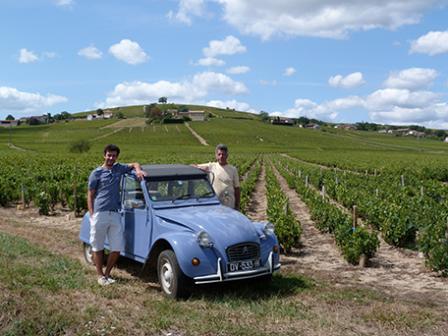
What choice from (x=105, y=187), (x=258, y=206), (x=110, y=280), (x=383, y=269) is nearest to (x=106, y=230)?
(x=105, y=187)

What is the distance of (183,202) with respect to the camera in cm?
837

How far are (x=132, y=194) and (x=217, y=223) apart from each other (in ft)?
6.21

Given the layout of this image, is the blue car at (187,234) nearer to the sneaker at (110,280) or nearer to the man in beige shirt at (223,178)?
the man in beige shirt at (223,178)

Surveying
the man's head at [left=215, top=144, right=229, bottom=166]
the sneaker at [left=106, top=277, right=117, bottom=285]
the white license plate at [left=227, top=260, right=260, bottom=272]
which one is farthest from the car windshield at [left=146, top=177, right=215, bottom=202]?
the white license plate at [left=227, top=260, right=260, bottom=272]

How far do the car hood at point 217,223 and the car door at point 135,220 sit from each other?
0.38 m

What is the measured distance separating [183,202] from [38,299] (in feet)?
9.03

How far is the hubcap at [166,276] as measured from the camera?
7402 millimetres

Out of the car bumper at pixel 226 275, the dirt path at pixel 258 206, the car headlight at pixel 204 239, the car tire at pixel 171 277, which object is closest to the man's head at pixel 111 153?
the car tire at pixel 171 277

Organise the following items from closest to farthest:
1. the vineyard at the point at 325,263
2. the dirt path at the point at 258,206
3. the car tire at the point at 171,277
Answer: the vineyard at the point at 325,263 → the car tire at the point at 171,277 → the dirt path at the point at 258,206

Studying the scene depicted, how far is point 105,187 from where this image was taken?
8.30 meters

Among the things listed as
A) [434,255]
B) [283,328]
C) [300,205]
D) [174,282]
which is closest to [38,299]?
[174,282]

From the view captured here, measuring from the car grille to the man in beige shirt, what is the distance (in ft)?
6.09

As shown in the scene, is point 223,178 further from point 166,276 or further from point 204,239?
point 166,276

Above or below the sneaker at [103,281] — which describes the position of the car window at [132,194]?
above
